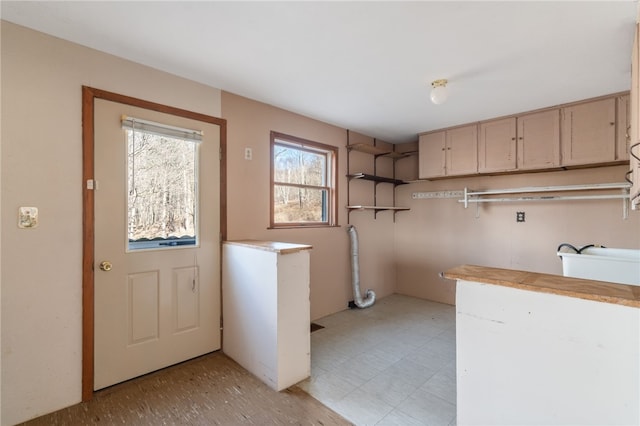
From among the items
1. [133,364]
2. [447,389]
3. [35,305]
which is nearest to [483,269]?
→ [447,389]

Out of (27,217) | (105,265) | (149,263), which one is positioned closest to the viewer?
(27,217)

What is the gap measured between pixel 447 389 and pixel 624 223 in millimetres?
2614

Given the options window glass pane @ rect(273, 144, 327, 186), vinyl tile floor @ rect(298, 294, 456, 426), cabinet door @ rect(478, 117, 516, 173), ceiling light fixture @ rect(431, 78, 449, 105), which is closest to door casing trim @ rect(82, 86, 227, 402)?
vinyl tile floor @ rect(298, 294, 456, 426)

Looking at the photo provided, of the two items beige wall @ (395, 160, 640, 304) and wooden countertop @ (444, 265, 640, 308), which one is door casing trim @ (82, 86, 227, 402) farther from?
beige wall @ (395, 160, 640, 304)

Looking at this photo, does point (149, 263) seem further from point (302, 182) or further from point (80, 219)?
point (302, 182)

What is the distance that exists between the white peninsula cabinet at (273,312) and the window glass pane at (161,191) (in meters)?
0.51

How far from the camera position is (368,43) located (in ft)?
6.54

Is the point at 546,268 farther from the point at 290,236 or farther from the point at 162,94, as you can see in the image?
the point at 162,94

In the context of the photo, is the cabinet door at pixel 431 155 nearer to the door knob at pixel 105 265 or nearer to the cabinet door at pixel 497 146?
the cabinet door at pixel 497 146

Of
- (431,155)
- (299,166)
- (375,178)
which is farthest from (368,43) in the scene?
(431,155)

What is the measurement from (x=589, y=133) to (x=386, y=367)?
10.0ft

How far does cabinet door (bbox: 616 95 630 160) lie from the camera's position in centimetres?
274

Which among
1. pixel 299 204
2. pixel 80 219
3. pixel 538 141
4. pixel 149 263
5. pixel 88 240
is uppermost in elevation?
pixel 538 141

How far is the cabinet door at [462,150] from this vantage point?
3691mm
